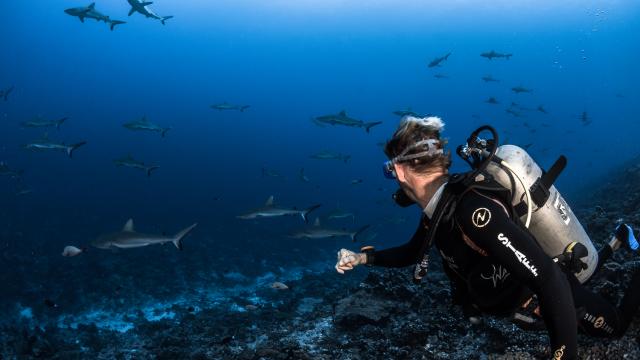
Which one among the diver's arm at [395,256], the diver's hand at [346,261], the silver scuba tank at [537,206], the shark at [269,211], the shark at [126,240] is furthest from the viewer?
the shark at [269,211]

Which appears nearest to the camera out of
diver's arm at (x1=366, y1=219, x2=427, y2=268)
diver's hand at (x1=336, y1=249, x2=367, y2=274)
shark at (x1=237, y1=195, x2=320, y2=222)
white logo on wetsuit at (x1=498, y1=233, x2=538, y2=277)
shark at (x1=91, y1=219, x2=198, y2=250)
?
white logo on wetsuit at (x1=498, y1=233, x2=538, y2=277)

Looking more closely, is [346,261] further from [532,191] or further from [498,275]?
[532,191]

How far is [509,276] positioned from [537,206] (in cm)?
51

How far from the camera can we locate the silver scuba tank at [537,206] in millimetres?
2711

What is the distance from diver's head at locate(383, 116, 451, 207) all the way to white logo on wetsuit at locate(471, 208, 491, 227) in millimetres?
520

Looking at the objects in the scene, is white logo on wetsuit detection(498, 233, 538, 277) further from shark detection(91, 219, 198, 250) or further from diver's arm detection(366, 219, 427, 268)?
shark detection(91, 219, 198, 250)

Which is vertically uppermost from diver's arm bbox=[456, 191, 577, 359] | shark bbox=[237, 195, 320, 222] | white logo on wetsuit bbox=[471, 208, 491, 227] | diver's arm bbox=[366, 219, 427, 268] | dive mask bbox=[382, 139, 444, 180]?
dive mask bbox=[382, 139, 444, 180]

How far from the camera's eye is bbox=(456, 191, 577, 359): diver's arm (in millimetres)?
2297

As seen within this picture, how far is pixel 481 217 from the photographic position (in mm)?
2375

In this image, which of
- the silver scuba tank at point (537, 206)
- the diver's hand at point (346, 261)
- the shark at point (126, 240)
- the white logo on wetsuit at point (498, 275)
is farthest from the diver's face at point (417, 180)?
the shark at point (126, 240)

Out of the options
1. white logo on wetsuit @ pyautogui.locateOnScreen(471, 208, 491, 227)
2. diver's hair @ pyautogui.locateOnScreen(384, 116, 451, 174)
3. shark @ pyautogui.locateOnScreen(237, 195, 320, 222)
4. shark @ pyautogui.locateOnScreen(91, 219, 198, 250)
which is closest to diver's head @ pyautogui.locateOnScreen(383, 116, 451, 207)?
diver's hair @ pyautogui.locateOnScreen(384, 116, 451, 174)

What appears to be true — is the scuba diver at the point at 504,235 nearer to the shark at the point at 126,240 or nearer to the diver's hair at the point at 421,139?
the diver's hair at the point at 421,139

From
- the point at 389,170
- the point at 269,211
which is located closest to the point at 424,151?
the point at 389,170

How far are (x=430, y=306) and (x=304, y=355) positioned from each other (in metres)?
2.40
